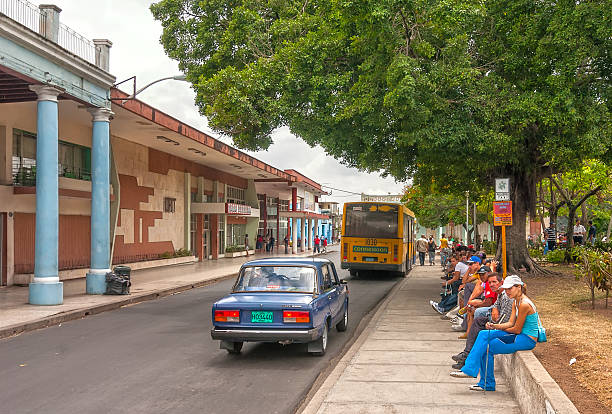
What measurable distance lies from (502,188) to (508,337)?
21.2ft

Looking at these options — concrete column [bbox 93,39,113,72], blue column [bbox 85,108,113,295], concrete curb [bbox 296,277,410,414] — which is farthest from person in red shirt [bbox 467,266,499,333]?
concrete column [bbox 93,39,113,72]

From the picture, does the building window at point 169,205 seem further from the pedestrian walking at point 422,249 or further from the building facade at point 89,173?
the pedestrian walking at point 422,249

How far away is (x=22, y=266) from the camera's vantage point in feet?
72.5

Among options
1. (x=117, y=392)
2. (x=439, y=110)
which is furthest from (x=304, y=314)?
(x=439, y=110)

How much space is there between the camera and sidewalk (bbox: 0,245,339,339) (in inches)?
521

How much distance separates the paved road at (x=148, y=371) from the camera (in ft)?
23.1

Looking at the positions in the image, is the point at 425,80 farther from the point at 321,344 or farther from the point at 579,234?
the point at 579,234

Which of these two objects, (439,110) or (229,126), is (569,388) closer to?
(439,110)

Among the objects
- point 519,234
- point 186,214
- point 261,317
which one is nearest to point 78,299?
point 261,317

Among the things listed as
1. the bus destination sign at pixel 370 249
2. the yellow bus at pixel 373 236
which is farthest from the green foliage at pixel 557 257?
the bus destination sign at pixel 370 249

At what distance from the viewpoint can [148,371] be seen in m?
8.71

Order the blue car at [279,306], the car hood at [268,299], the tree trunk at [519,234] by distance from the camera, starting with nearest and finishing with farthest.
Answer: the blue car at [279,306]
the car hood at [268,299]
the tree trunk at [519,234]

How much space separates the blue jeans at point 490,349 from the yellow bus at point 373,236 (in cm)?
1814

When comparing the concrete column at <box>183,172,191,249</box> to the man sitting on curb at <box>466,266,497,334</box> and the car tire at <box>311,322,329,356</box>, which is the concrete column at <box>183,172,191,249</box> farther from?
the man sitting on curb at <box>466,266,497,334</box>
